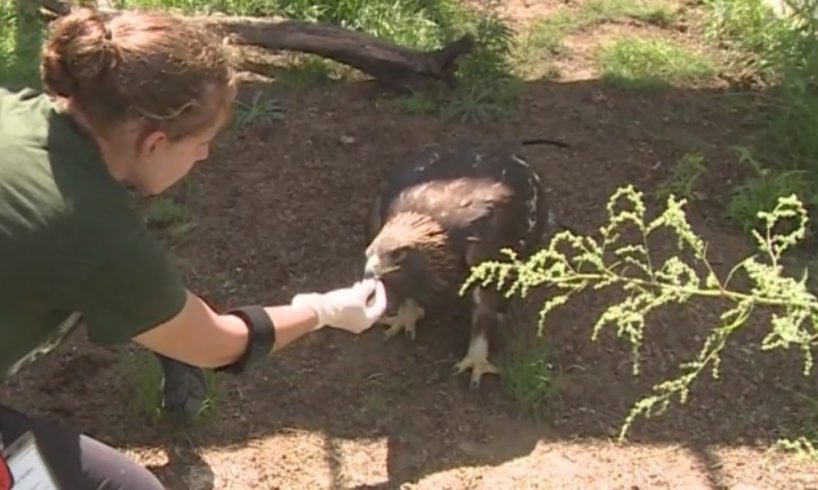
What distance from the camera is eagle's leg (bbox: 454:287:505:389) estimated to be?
417cm

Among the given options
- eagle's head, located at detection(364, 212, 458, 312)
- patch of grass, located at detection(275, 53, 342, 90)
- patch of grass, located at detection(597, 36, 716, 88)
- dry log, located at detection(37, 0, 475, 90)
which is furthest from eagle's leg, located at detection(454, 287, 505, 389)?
patch of grass, located at detection(597, 36, 716, 88)

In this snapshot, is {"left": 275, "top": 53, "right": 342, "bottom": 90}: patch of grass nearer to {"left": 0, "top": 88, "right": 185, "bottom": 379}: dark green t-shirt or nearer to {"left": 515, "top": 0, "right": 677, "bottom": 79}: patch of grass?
{"left": 515, "top": 0, "right": 677, "bottom": 79}: patch of grass

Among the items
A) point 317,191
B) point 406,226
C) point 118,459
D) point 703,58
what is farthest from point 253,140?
point 118,459

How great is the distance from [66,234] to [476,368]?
2.01 m

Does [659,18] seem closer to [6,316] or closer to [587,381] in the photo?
[587,381]

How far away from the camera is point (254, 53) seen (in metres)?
5.96

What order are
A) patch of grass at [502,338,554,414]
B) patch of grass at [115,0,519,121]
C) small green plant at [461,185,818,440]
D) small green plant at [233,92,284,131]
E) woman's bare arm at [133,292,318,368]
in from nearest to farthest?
small green plant at [461,185,818,440]
woman's bare arm at [133,292,318,368]
patch of grass at [502,338,554,414]
small green plant at [233,92,284,131]
patch of grass at [115,0,519,121]

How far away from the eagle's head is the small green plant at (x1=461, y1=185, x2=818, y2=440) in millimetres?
103

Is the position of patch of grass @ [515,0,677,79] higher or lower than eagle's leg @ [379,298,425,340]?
higher

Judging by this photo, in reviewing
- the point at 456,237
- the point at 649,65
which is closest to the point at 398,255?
the point at 456,237

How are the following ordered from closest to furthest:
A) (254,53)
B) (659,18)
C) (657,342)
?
1. (657,342)
2. (254,53)
3. (659,18)

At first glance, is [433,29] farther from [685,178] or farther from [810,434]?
[810,434]

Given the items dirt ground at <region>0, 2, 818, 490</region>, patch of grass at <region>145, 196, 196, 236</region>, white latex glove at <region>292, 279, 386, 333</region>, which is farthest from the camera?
patch of grass at <region>145, 196, 196, 236</region>

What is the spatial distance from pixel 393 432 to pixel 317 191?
4.47 feet
